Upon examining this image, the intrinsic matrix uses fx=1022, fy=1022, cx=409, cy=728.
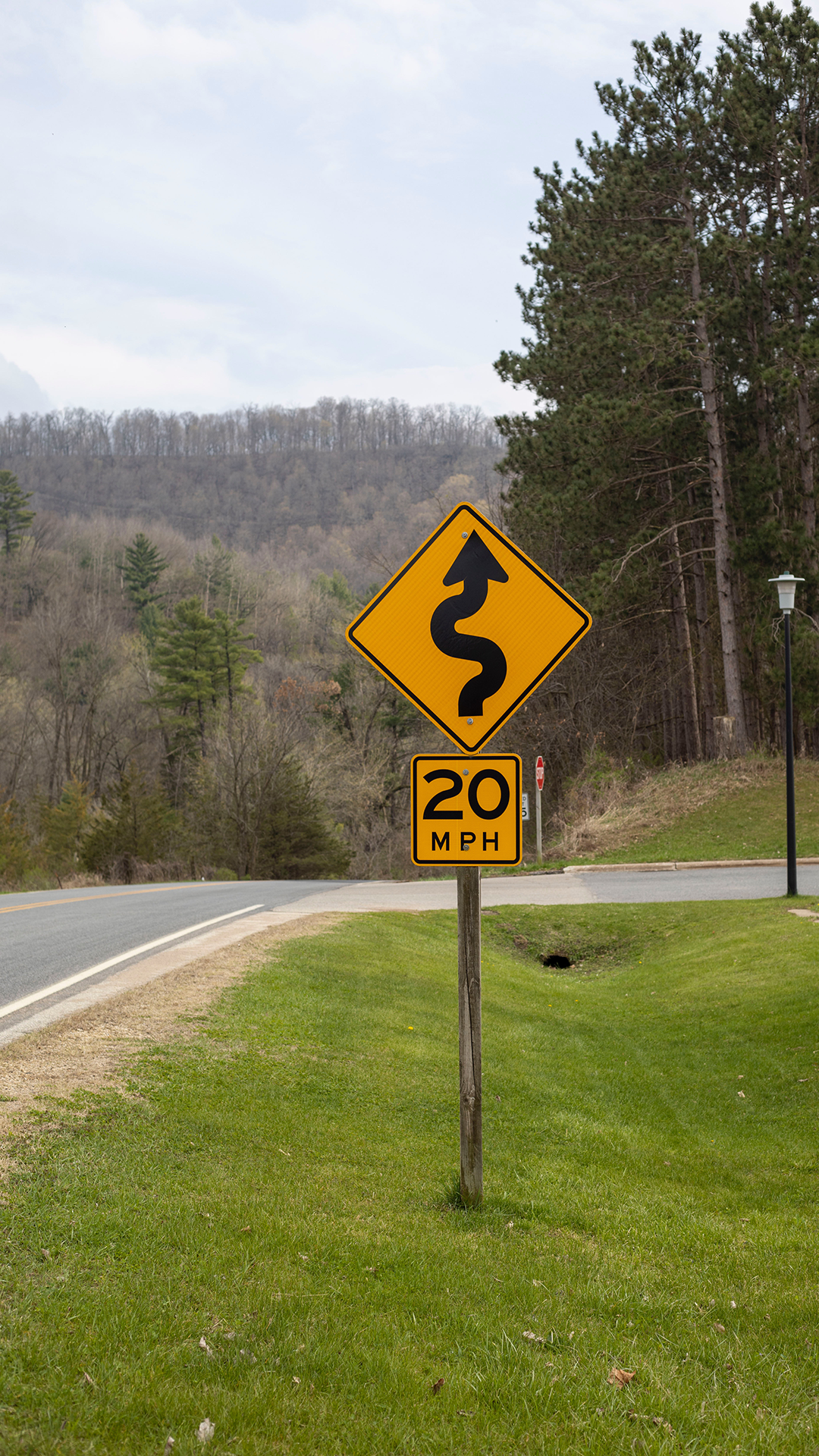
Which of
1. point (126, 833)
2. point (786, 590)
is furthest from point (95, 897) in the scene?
point (126, 833)

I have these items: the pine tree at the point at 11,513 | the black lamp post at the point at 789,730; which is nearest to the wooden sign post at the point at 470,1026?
the black lamp post at the point at 789,730

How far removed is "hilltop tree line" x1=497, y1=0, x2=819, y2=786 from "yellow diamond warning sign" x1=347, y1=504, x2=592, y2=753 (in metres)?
21.1

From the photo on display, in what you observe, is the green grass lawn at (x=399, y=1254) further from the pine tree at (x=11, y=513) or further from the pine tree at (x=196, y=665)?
the pine tree at (x=11, y=513)

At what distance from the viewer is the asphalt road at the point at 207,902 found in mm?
9547

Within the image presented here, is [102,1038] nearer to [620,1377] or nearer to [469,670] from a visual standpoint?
[469,670]

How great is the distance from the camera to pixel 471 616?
461 centimetres

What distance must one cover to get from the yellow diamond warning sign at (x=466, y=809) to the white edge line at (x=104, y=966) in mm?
4072

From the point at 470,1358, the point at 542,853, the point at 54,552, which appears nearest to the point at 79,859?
the point at 542,853

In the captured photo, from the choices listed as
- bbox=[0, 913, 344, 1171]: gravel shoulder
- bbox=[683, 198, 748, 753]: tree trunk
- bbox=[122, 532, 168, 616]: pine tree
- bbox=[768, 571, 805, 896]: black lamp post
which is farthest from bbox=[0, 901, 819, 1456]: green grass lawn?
bbox=[122, 532, 168, 616]: pine tree

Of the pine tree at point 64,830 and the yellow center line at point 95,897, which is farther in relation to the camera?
the pine tree at point 64,830

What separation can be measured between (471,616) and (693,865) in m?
18.1

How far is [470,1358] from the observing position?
3293 mm

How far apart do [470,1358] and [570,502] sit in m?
25.0

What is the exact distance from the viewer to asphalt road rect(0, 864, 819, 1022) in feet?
31.3
